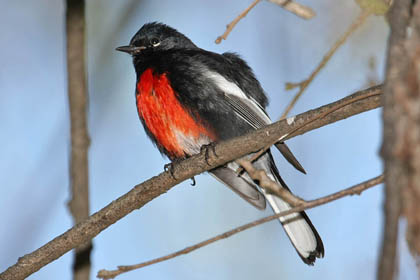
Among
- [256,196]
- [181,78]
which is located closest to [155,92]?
[181,78]

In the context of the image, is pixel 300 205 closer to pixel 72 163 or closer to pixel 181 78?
pixel 181 78

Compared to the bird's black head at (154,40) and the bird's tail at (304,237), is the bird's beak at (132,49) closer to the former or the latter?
the bird's black head at (154,40)

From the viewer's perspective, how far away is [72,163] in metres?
4.25

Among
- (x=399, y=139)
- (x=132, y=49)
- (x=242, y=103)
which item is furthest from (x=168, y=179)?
(x=399, y=139)

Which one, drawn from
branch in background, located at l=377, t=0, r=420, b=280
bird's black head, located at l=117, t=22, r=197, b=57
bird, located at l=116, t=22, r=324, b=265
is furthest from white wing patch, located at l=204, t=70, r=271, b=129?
branch in background, located at l=377, t=0, r=420, b=280

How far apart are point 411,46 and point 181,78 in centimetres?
295

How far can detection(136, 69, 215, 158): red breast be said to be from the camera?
4.05 metres

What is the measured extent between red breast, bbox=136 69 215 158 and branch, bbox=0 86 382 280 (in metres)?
0.56

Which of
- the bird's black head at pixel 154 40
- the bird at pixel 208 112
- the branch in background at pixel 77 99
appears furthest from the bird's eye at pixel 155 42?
the branch in background at pixel 77 99

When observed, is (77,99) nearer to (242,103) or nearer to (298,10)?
(242,103)

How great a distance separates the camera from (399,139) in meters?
1.20

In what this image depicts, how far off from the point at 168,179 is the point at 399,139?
2217mm

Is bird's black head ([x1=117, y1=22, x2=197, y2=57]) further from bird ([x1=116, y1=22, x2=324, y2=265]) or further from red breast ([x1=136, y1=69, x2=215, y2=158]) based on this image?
red breast ([x1=136, y1=69, x2=215, y2=158])

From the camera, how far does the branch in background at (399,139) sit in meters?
1.13
